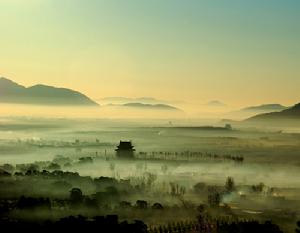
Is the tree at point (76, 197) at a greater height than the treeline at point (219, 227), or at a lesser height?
greater

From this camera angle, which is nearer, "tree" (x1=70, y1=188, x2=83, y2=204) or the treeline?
the treeline

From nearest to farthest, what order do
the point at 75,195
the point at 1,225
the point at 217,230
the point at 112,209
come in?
the point at 1,225 < the point at 217,230 < the point at 112,209 < the point at 75,195

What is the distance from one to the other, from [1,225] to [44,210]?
3066 cm

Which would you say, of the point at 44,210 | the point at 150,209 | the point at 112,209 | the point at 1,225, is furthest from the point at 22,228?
the point at 150,209

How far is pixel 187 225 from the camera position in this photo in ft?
541

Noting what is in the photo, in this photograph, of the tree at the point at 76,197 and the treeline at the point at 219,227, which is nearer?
the treeline at the point at 219,227

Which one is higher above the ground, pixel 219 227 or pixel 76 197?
pixel 76 197

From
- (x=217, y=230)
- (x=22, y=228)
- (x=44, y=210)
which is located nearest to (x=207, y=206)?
(x=217, y=230)

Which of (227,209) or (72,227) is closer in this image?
(72,227)

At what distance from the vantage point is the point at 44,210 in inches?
6516

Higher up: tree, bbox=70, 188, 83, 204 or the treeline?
tree, bbox=70, 188, 83, 204

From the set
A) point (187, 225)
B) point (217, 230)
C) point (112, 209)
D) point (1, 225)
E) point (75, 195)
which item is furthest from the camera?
point (75, 195)

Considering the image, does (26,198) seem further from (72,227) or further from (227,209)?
(227,209)

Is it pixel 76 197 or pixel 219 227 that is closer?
pixel 219 227
